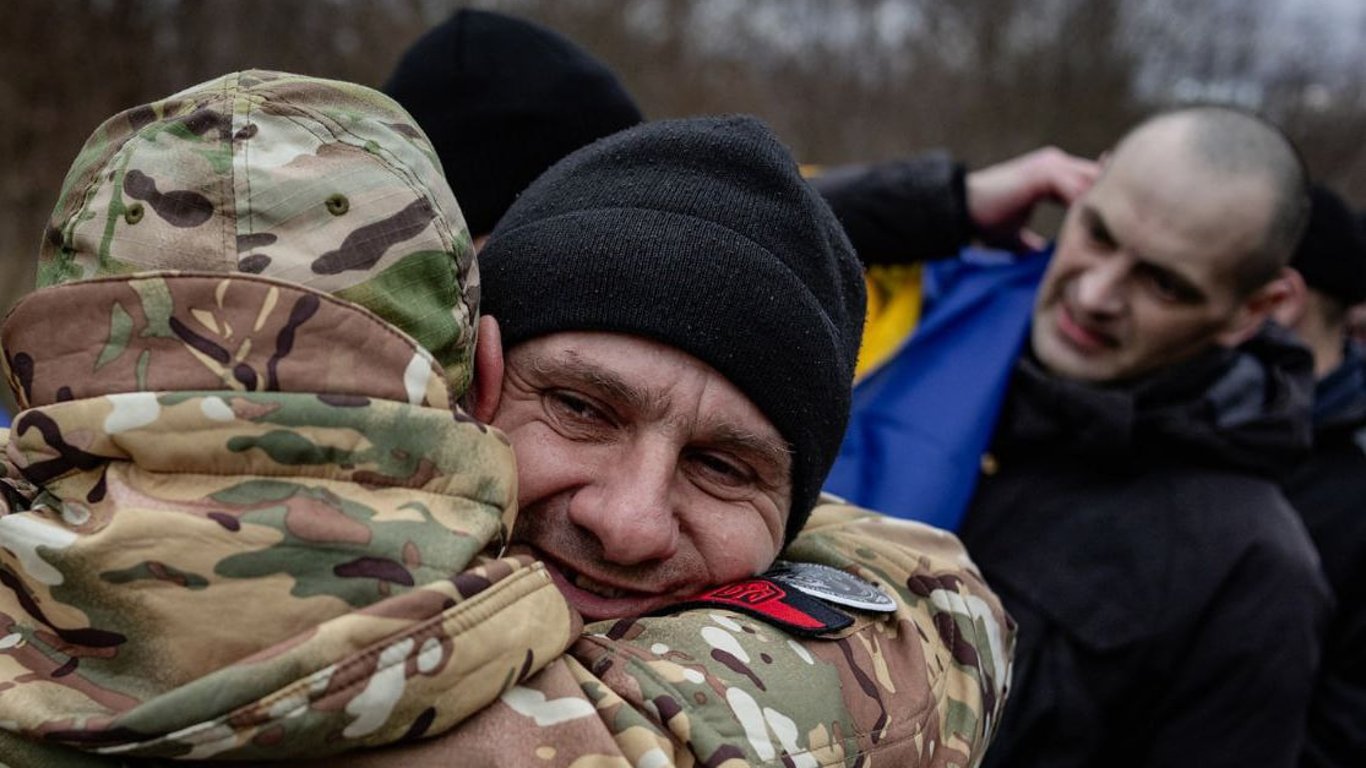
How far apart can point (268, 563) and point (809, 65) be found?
54.7 feet

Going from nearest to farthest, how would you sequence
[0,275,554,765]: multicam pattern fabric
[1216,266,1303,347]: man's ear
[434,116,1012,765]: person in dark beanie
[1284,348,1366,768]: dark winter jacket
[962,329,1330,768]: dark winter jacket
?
[0,275,554,765]: multicam pattern fabric
[434,116,1012,765]: person in dark beanie
[962,329,1330,768]: dark winter jacket
[1216,266,1303,347]: man's ear
[1284,348,1366,768]: dark winter jacket

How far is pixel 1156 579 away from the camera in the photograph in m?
2.85

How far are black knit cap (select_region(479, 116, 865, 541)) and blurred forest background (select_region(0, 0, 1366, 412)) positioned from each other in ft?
18.7

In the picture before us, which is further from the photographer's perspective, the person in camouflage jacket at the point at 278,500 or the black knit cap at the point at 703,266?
the black knit cap at the point at 703,266

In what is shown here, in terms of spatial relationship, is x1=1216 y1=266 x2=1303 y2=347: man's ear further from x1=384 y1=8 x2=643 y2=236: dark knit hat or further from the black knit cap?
the black knit cap

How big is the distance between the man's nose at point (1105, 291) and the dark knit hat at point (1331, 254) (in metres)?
2.25

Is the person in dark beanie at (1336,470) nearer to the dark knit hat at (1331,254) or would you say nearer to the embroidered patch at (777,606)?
the dark knit hat at (1331,254)

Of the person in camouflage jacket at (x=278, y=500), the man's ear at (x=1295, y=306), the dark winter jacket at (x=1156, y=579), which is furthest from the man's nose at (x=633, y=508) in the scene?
the man's ear at (x=1295, y=306)

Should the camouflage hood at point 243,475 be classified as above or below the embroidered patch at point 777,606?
above

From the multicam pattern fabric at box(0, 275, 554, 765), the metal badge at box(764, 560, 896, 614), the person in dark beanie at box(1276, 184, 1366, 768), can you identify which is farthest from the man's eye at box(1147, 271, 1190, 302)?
the multicam pattern fabric at box(0, 275, 554, 765)

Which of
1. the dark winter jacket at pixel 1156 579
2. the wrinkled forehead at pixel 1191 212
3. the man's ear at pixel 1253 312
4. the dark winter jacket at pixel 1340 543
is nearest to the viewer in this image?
the dark winter jacket at pixel 1156 579

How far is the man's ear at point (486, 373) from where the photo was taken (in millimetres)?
1573

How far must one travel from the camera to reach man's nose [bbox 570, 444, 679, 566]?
147cm

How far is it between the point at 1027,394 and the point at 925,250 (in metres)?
0.57
